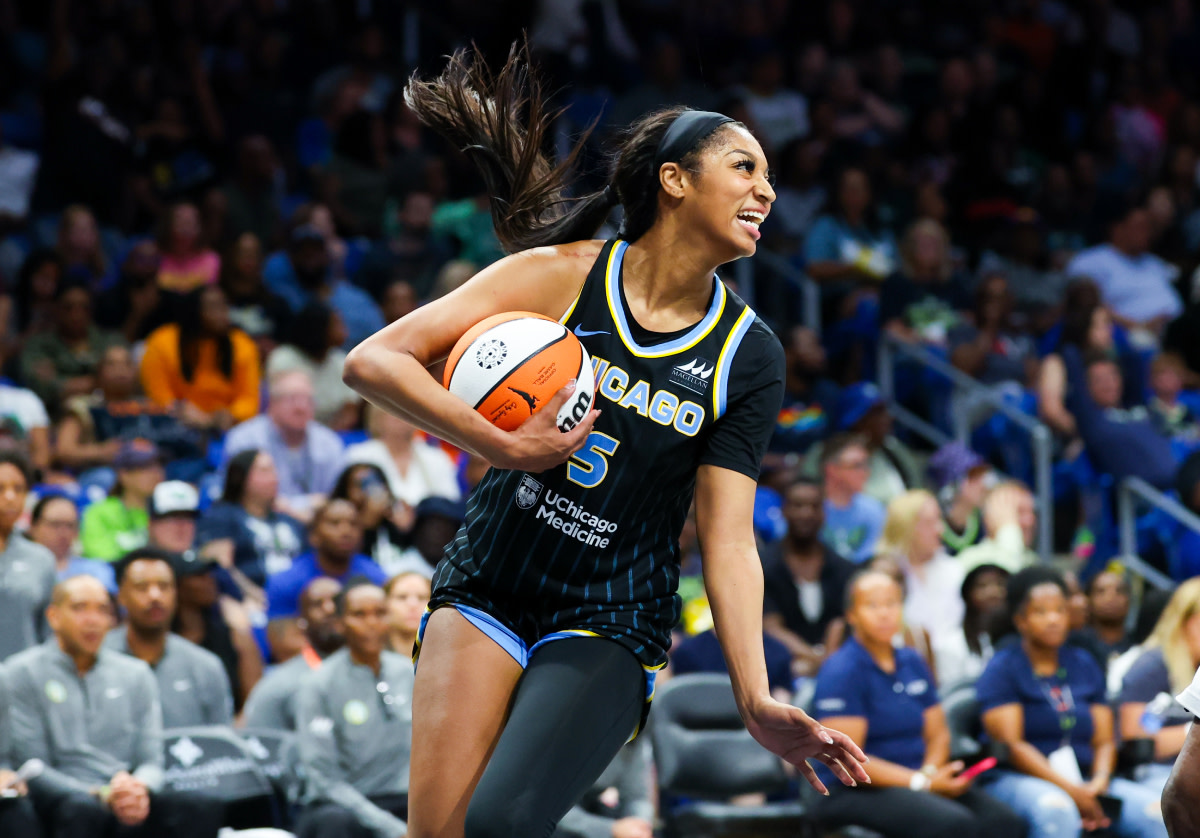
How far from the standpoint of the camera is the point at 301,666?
736 cm

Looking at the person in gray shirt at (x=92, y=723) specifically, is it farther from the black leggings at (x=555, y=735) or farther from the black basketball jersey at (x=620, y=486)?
the black leggings at (x=555, y=735)

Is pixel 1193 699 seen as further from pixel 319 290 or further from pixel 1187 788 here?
pixel 319 290

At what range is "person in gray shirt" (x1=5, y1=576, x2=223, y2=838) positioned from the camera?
21.5 ft

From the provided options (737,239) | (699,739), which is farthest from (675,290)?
(699,739)

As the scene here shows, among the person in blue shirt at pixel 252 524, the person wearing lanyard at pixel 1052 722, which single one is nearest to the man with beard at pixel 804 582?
the person wearing lanyard at pixel 1052 722

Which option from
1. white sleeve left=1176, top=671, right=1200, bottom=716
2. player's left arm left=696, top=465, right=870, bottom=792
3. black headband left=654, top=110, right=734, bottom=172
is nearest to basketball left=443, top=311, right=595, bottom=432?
player's left arm left=696, top=465, right=870, bottom=792

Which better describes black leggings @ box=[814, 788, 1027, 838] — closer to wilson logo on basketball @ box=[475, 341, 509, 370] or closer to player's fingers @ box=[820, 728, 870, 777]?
player's fingers @ box=[820, 728, 870, 777]

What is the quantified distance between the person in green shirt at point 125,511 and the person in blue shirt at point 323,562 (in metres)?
0.92

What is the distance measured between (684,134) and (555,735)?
1478 millimetres

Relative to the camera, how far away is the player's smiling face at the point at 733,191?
147 inches

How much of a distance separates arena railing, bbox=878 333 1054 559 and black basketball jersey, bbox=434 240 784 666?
23.2ft

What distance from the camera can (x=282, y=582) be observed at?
26.6 feet

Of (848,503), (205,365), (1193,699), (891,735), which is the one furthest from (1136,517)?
(1193,699)

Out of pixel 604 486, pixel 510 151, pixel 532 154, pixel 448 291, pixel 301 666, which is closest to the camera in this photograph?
pixel 604 486
